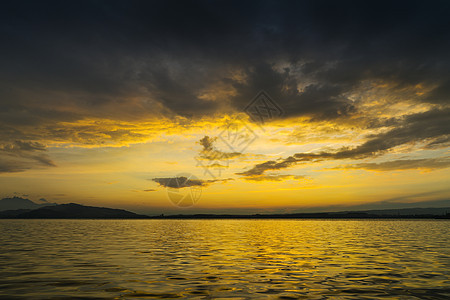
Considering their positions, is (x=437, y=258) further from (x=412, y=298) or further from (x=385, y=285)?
(x=412, y=298)

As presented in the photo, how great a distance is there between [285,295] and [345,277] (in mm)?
5968

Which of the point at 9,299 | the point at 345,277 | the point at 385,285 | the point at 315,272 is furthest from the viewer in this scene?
the point at 315,272

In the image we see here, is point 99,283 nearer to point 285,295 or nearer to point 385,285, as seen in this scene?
point 285,295

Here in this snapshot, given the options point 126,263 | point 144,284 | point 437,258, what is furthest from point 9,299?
point 437,258

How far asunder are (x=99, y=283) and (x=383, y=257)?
22737 mm

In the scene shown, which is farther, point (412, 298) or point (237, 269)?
point (237, 269)

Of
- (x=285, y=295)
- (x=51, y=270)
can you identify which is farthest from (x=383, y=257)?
(x=51, y=270)

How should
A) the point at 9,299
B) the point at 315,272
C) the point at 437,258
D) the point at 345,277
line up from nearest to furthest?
the point at 9,299
the point at 345,277
the point at 315,272
the point at 437,258

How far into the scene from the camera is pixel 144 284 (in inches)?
649

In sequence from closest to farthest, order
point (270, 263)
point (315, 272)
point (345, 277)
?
point (345, 277), point (315, 272), point (270, 263)

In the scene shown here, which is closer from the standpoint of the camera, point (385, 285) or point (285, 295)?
point (285, 295)

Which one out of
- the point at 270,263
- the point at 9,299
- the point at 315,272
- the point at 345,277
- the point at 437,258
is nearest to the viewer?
the point at 9,299

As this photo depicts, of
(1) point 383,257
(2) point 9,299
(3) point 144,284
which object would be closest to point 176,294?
(3) point 144,284

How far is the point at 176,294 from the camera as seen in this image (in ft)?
46.9
